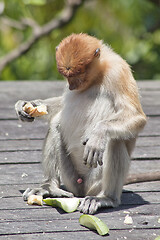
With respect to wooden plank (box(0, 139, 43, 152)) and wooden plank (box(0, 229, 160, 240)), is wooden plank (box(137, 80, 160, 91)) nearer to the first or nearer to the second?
wooden plank (box(0, 139, 43, 152))

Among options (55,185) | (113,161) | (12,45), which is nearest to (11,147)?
(55,185)

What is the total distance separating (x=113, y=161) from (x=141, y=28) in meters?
8.80

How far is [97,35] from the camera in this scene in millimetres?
11398

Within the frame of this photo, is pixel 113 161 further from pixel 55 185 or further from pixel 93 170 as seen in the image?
pixel 55 185

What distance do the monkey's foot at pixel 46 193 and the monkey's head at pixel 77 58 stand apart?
0.88 meters

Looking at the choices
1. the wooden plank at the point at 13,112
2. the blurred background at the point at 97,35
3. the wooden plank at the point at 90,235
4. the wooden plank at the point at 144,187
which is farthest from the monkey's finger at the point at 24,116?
the blurred background at the point at 97,35

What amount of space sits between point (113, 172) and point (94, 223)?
2.08 feet

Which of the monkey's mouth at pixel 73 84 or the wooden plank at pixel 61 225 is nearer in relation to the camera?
the wooden plank at pixel 61 225

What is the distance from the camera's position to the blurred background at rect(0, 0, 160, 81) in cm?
1149

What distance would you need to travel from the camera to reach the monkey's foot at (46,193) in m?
4.39

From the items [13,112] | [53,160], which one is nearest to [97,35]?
[13,112]

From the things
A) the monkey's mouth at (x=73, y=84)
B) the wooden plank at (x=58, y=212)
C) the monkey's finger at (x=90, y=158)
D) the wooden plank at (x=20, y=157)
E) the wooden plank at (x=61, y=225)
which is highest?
the monkey's mouth at (x=73, y=84)

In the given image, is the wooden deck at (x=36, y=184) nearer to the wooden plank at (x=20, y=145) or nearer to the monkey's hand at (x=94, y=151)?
the wooden plank at (x=20, y=145)

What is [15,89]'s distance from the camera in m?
7.81
